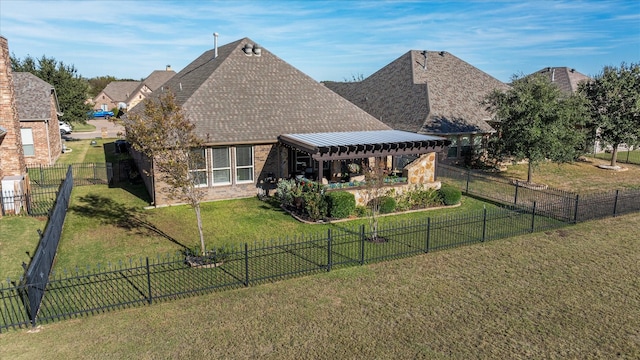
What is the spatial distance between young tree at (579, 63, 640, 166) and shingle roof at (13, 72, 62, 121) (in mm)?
38215

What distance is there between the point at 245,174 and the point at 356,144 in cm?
602

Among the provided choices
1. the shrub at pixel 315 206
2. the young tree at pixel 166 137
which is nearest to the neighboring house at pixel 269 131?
the shrub at pixel 315 206

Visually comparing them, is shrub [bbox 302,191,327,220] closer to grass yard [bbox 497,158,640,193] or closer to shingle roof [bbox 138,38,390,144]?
shingle roof [bbox 138,38,390,144]

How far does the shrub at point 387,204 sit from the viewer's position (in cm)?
1998

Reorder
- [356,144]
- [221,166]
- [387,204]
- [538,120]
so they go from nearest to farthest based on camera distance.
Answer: [387,204] < [356,144] < [221,166] < [538,120]

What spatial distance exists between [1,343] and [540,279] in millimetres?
14021

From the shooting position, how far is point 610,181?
2914 cm

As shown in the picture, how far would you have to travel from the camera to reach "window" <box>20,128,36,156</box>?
101ft

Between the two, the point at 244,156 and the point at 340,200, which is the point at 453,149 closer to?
the point at 340,200

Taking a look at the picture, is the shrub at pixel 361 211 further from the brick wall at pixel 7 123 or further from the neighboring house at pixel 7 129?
the brick wall at pixel 7 123

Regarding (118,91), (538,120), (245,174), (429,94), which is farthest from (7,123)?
(118,91)

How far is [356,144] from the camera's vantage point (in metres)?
20.3

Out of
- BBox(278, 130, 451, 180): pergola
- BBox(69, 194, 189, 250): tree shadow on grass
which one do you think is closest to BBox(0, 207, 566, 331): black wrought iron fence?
BBox(69, 194, 189, 250): tree shadow on grass

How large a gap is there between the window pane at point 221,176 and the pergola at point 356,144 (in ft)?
10.2
